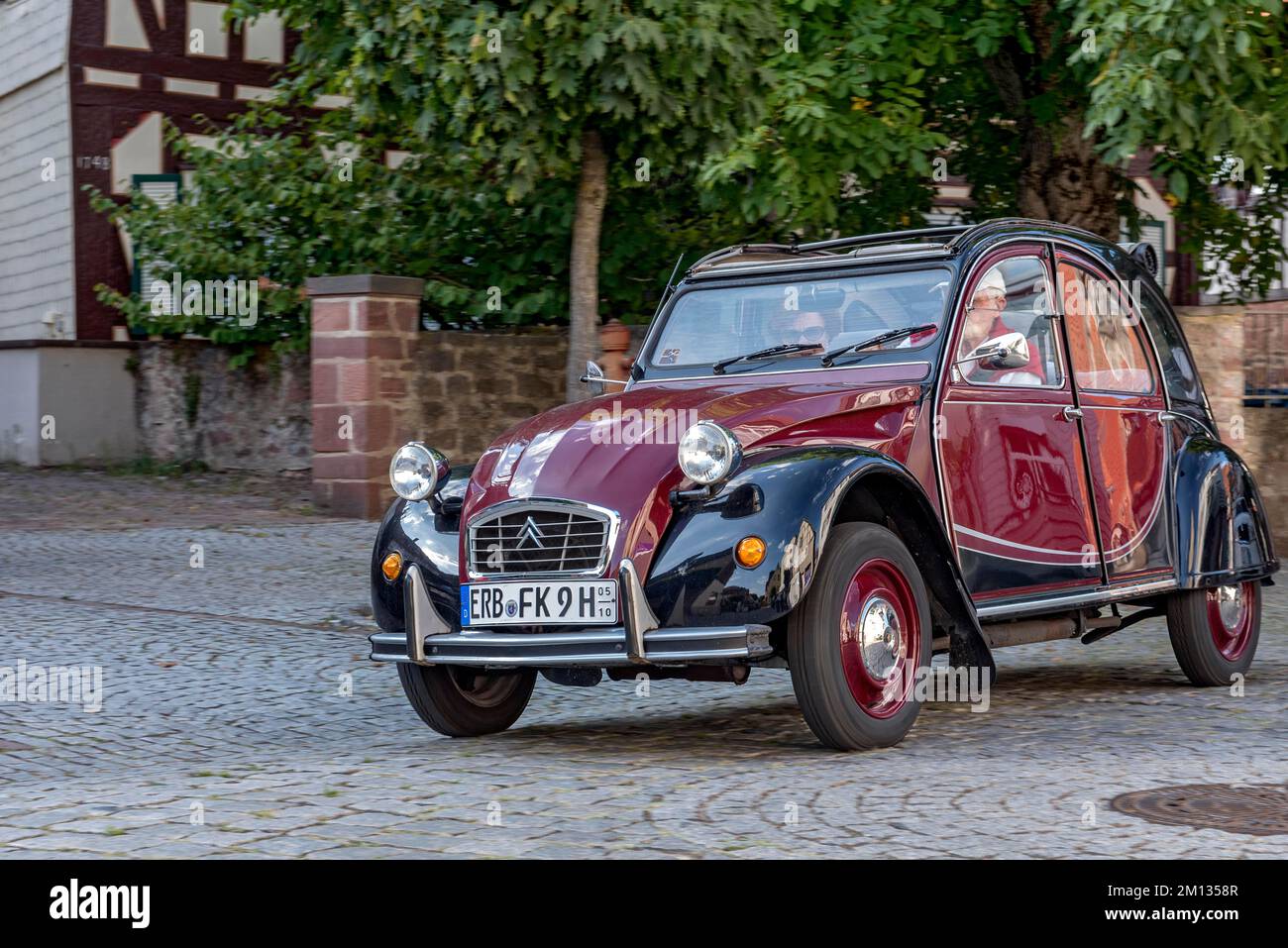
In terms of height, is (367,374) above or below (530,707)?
above

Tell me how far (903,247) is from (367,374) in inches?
325

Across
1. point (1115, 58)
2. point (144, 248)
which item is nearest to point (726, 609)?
point (1115, 58)

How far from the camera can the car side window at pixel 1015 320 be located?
7320 millimetres

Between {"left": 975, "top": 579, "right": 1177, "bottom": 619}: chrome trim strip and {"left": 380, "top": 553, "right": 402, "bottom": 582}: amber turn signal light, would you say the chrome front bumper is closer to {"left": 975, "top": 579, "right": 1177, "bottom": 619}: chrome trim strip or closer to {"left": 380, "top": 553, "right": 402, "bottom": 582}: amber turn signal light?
{"left": 380, "top": 553, "right": 402, "bottom": 582}: amber turn signal light

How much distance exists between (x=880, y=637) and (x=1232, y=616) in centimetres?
312

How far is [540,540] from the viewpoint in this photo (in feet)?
20.6

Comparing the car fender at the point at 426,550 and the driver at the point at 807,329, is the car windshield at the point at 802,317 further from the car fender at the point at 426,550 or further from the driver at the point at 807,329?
the car fender at the point at 426,550

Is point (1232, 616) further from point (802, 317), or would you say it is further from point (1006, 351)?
point (802, 317)

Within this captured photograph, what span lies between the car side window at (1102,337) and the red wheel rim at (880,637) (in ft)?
6.00

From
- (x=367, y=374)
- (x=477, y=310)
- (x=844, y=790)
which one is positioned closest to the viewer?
(x=844, y=790)

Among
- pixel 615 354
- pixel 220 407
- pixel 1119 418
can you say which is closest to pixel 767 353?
pixel 1119 418
